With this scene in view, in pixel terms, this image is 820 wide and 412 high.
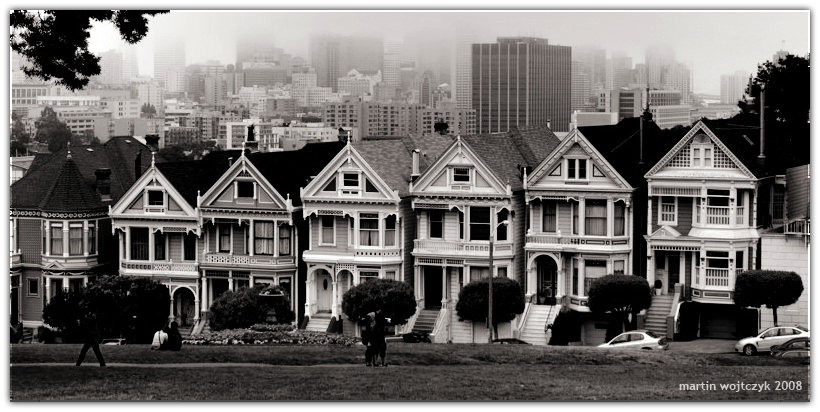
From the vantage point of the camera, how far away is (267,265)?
61.1 m

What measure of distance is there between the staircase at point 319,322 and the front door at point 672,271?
11153 millimetres

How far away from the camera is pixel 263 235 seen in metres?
61.4

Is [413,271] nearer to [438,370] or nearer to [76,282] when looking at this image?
[76,282]

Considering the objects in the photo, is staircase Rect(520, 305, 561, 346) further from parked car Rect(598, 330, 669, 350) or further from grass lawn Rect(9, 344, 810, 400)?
grass lawn Rect(9, 344, 810, 400)

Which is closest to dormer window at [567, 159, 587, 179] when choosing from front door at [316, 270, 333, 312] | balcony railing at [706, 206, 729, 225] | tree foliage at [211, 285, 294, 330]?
balcony railing at [706, 206, 729, 225]

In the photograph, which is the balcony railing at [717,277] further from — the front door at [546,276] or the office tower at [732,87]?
the office tower at [732,87]

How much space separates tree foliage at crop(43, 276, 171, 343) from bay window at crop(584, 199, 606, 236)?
47.4ft

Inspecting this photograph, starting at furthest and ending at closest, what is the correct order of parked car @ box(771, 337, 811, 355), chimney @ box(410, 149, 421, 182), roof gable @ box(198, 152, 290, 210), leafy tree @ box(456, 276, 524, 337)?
roof gable @ box(198, 152, 290, 210)
chimney @ box(410, 149, 421, 182)
leafy tree @ box(456, 276, 524, 337)
parked car @ box(771, 337, 811, 355)

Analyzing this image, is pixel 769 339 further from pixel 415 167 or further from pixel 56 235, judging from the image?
pixel 56 235

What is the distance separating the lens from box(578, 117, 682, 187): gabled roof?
2304 inches

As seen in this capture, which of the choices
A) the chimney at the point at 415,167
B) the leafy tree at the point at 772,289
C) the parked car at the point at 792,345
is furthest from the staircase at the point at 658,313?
Result: the chimney at the point at 415,167

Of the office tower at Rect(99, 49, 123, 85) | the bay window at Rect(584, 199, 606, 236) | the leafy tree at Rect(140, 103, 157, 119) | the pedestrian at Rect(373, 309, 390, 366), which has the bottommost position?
the pedestrian at Rect(373, 309, 390, 366)

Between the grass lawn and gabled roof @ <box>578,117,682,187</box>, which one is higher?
gabled roof @ <box>578,117,682,187</box>

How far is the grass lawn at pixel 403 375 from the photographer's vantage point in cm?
4062
